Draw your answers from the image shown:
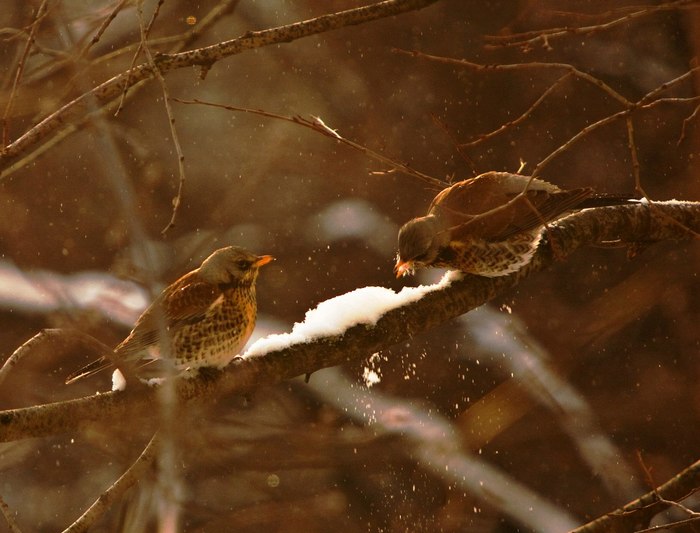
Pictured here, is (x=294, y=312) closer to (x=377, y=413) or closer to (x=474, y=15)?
(x=377, y=413)

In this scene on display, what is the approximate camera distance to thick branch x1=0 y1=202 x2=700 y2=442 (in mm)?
2150

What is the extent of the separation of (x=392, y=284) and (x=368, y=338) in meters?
2.91

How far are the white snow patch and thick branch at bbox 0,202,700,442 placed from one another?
0.02 m

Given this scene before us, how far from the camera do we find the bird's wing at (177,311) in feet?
Answer: 10.1

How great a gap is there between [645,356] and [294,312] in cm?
247

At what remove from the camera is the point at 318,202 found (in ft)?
20.4

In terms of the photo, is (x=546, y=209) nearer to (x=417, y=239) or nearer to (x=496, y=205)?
(x=496, y=205)

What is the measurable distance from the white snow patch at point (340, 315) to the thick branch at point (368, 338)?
20 mm

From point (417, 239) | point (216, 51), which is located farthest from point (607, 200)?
point (216, 51)

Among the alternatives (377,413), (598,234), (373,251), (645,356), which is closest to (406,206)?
(373,251)

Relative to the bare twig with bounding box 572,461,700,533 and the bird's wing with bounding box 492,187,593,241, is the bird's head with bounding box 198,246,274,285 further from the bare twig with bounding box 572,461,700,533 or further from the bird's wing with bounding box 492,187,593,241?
the bare twig with bounding box 572,461,700,533

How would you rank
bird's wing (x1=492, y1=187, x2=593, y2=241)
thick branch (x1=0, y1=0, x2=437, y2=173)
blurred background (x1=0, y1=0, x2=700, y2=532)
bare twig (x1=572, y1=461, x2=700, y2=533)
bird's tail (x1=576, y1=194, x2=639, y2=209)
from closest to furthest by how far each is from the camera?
thick branch (x1=0, y1=0, x2=437, y2=173)
bare twig (x1=572, y1=461, x2=700, y2=533)
bird's wing (x1=492, y1=187, x2=593, y2=241)
bird's tail (x1=576, y1=194, x2=639, y2=209)
blurred background (x1=0, y1=0, x2=700, y2=532)

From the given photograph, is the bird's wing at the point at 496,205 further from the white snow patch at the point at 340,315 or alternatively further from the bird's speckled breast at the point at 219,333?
the bird's speckled breast at the point at 219,333

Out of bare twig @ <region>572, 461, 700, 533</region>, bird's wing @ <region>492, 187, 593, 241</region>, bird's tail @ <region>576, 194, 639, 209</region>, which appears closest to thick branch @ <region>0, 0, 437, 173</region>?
bird's wing @ <region>492, 187, 593, 241</region>
